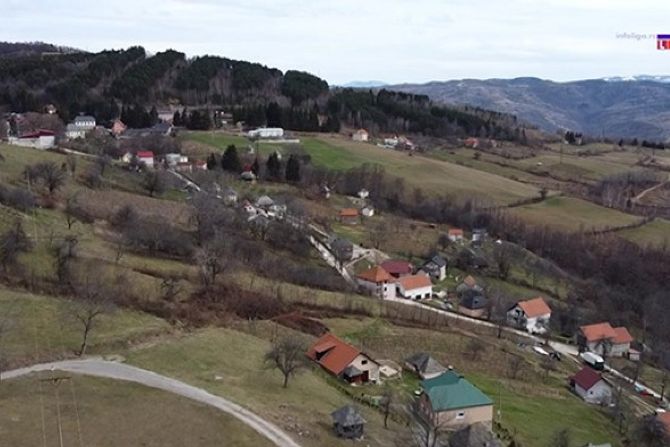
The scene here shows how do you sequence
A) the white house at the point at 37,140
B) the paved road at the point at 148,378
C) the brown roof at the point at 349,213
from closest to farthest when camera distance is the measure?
the paved road at the point at 148,378, the brown roof at the point at 349,213, the white house at the point at 37,140

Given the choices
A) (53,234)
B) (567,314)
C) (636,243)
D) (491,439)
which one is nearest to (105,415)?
(491,439)

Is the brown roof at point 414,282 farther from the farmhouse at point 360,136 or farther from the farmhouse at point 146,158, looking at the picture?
the farmhouse at point 360,136

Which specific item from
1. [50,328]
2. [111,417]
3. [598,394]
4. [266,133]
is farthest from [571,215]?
[111,417]

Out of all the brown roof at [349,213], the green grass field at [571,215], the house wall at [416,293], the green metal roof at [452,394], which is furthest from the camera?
the green grass field at [571,215]

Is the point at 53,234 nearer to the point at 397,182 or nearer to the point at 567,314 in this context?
the point at 567,314

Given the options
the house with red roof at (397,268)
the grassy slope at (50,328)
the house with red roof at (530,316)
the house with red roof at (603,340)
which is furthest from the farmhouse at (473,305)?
the grassy slope at (50,328)

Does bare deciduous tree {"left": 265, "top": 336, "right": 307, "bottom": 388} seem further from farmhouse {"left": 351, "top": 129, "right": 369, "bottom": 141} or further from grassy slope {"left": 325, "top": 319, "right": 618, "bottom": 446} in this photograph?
farmhouse {"left": 351, "top": 129, "right": 369, "bottom": 141}
